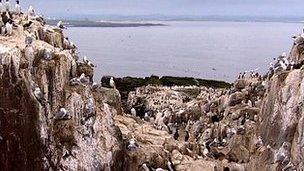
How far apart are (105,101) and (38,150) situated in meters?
7.53

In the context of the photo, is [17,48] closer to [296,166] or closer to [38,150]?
[38,150]

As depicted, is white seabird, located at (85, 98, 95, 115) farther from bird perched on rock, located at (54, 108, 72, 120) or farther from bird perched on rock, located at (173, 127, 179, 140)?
bird perched on rock, located at (173, 127, 179, 140)

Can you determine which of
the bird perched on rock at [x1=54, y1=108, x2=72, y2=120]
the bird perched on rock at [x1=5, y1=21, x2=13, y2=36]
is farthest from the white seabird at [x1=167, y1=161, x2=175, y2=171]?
the bird perched on rock at [x1=5, y1=21, x2=13, y2=36]

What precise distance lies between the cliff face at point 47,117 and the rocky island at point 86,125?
5 cm

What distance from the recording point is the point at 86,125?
27.9 meters

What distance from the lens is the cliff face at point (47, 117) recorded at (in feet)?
82.4

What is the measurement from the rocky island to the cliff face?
5 cm

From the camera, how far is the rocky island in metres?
25.3

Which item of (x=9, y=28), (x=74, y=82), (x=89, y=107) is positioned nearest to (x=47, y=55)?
(x=74, y=82)

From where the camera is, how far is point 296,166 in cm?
2456

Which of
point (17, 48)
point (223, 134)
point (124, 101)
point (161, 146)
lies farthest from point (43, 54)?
point (124, 101)

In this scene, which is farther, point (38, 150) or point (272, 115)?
point (272, 115)

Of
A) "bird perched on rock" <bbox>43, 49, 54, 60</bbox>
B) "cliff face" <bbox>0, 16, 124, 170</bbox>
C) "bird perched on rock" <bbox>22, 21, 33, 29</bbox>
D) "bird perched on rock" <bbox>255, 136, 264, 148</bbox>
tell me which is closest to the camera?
"cliff face" <bbox>0, 16, 124, 170</bbox>

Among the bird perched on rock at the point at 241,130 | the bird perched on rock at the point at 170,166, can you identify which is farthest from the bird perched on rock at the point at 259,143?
the bird perched on rock at the point at 241,130
